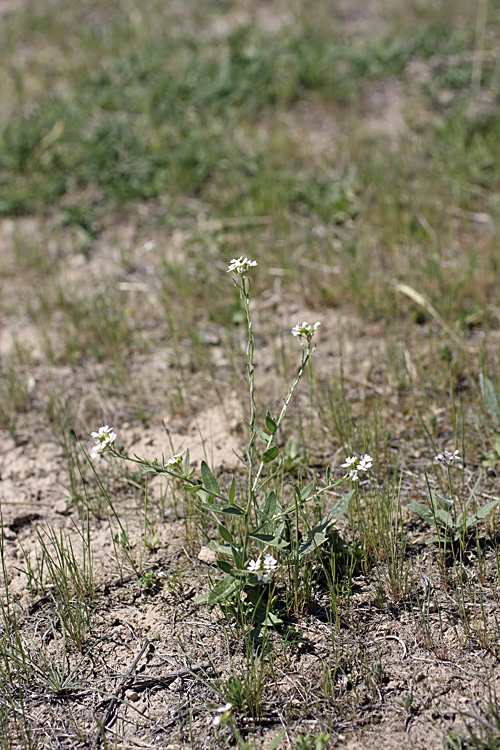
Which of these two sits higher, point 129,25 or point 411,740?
point 129,25

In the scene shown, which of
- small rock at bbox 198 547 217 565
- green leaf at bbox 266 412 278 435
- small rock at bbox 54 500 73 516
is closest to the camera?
green leaf at bbox 266 412 278 435

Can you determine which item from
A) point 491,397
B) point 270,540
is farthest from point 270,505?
point 491,397

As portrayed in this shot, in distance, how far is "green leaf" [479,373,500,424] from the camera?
10.1ft

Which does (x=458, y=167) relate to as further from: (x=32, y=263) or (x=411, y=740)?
Result: (x=411, y=740)

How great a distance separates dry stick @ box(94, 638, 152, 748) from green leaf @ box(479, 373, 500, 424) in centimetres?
165

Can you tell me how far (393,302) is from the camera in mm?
4055

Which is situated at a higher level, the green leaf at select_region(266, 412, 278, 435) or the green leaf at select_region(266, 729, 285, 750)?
the green leaf at select_region(266, 412, 278, 435)

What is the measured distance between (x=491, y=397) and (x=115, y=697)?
6.11 ft

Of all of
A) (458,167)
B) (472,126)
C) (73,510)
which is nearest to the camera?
(73,510)

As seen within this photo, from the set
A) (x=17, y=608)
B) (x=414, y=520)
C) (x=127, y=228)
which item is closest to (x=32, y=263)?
(x=127, y=228)

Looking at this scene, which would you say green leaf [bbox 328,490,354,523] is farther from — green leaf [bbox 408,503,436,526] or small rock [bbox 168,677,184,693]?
small rock [bbox 168,677,184,693]

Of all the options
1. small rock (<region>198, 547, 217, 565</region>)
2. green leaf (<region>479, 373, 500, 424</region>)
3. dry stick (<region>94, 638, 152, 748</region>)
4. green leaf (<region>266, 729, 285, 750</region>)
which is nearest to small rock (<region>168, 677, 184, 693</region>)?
dry stick (<region>94, 638, 152, 748</region>)

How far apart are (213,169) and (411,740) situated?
409cm

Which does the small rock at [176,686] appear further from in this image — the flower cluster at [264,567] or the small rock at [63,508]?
the small rock at [63,508]
